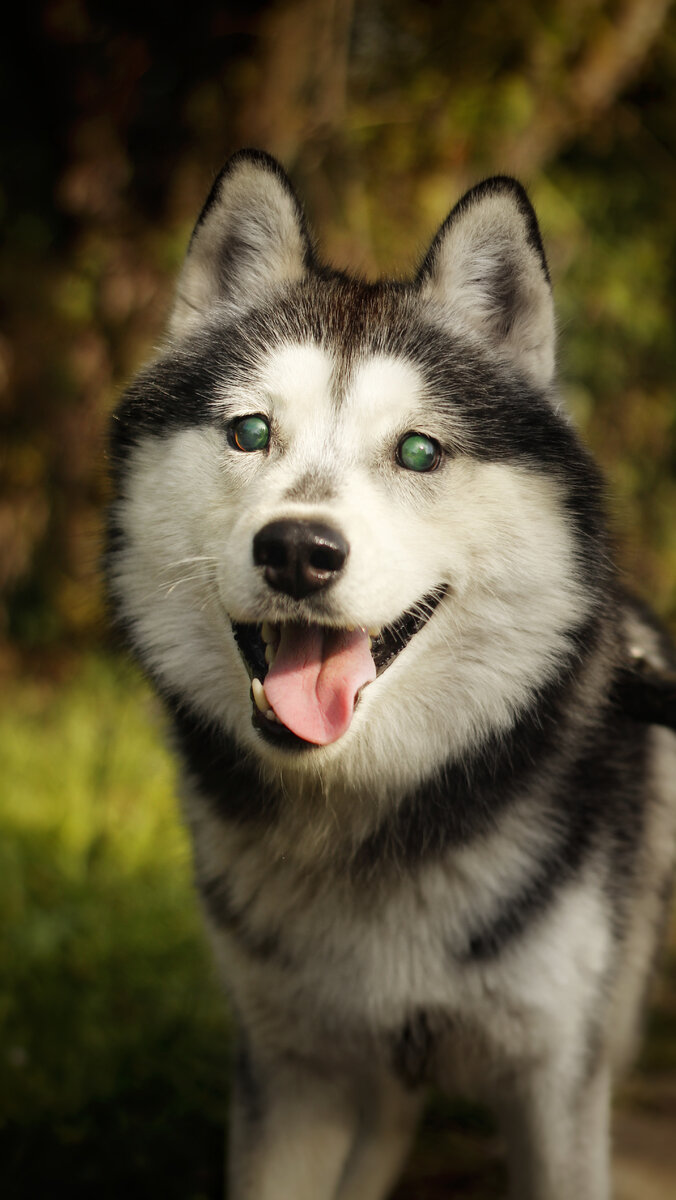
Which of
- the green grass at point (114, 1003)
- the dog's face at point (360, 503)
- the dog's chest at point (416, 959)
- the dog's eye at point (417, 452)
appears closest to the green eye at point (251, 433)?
the dog's face at point (360, 503)

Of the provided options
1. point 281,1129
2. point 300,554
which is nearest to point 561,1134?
point 281,1129

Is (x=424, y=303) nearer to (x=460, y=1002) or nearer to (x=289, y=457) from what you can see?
(x=289, y=457)

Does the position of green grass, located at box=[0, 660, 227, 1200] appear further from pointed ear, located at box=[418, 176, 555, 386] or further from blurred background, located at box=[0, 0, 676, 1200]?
pointed ear, located at box=[418, 176, 555, 386]

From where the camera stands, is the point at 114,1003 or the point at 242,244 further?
the point at 114,1003

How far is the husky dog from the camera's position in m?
1.83

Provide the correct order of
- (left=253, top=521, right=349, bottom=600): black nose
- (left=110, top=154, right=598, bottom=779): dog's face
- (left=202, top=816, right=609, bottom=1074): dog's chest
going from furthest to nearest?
1. (left=202, top=816, right=609, bottom=1074): dog's chest
2. (left=110, top=154, right=598, bottom=779): dog's face
3. (left=253, top=521, right=349, bottom=600): black nose

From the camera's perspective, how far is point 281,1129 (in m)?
2.15

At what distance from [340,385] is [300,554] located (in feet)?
1.32

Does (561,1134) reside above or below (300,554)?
below

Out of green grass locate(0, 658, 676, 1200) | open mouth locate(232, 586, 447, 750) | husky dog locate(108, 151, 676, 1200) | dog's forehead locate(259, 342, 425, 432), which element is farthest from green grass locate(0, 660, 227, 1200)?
dog's forehead locate(259, 342, 425, 432)

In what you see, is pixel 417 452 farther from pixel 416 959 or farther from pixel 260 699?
pixel 416 959

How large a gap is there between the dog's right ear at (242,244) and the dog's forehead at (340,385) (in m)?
0.32

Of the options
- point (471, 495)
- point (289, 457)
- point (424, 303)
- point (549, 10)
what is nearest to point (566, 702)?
point (471, 495)

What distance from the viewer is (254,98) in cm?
494
